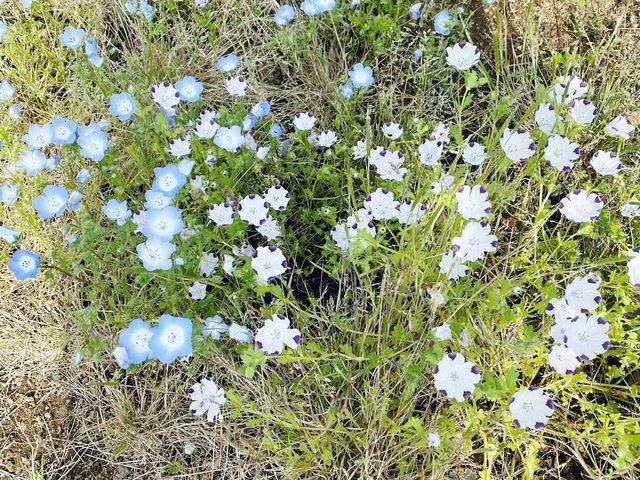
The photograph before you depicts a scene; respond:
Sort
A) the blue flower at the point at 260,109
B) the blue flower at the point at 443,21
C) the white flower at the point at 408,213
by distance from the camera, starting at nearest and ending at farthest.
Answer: the white flower at the point at 408,213 < the blue flower at the point at 260,109 < the blue flower at the point at 443,21

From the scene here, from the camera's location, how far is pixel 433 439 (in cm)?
146

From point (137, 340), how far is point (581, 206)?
1.31 m

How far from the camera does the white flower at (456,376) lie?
1.34m

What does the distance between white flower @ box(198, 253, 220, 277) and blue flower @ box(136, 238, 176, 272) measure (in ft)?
0.65

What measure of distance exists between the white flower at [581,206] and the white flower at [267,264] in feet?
2.69

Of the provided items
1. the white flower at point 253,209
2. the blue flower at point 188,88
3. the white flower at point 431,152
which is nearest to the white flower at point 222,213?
the white flower at point 253,209

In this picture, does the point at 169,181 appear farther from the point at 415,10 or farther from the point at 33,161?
the point at 415,10

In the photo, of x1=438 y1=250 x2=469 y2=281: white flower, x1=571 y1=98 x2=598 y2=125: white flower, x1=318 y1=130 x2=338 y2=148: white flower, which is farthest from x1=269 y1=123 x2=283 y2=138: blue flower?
x1=571 y1=98 x2=598 y2=125: white flower

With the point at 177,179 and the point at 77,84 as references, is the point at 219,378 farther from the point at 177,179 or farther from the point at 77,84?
the point at 77,84

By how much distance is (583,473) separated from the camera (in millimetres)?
1633

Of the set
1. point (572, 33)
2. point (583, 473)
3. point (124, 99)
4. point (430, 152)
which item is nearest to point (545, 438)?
point (583, 473)

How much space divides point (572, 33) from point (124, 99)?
1.74 meters

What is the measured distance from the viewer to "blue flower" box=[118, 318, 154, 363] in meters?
1.47

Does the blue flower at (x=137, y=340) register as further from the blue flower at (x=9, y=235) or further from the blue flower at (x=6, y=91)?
the blue flower at (x=6, y=91)
